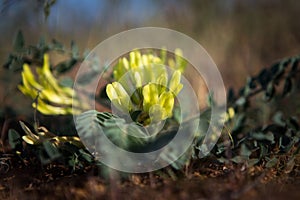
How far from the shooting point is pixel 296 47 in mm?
2896

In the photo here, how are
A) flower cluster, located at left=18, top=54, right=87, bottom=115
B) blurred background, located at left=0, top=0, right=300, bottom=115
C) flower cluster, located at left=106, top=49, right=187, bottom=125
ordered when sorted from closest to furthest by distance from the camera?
1. flower cluster, located at left=106, top=49, right=187, bottom=125
2. flower cluster, located at left=18, top=54, right=87, bottom=115
3. blurred background, located at left=0, top=0, right=300, bottom=115

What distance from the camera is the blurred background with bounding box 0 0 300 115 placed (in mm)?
2476

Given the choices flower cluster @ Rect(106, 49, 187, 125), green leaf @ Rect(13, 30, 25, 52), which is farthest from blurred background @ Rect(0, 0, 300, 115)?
flower cluster @ Rect(106, 49, 187, 125)

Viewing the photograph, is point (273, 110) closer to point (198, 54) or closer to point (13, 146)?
point (13, 146)

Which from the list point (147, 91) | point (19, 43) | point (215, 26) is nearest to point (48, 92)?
point (19, 43)

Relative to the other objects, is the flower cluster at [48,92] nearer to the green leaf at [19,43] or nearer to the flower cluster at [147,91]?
the green leaf at [19,43]

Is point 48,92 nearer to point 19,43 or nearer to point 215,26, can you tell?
point 19,43

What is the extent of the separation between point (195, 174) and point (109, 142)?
0.21 meters

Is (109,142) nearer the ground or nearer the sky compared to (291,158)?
nearer the sky

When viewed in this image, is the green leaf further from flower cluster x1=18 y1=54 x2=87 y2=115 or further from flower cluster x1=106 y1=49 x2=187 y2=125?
flower cluster x1=106 y1=49 x2=187 y2=125

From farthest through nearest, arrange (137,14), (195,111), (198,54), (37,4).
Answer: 1. (137,14)
2. (198,54)
3. (37,4)
4. (195,111)

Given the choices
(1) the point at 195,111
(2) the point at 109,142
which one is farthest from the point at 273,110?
(2) the point at 109,142

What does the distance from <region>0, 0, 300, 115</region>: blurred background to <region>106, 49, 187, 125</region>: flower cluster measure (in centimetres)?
127

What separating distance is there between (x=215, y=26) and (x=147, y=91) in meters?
2.32
